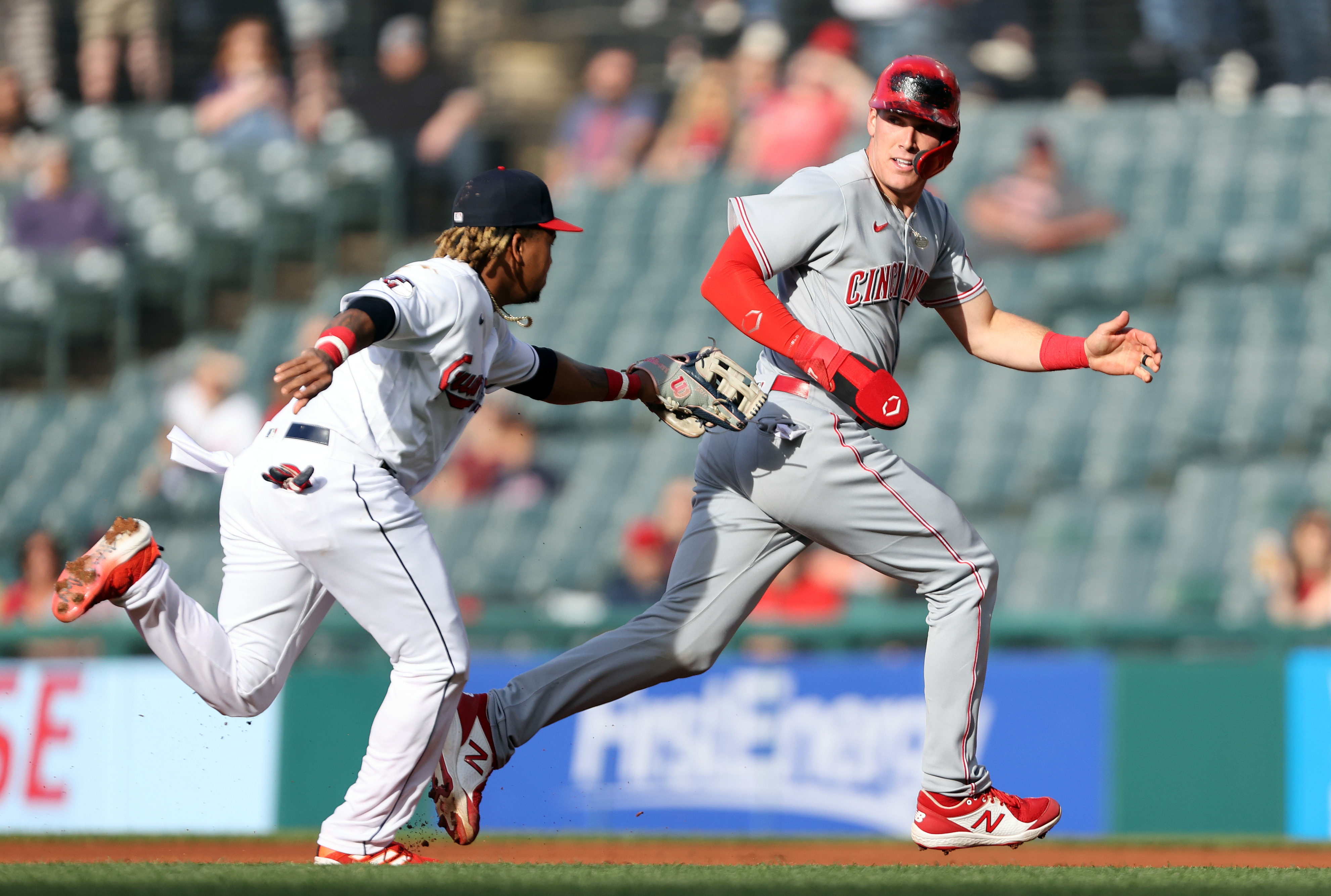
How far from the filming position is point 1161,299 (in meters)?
11.0

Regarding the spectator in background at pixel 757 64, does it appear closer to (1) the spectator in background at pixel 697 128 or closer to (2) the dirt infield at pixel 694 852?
(1) the spectator in background at pixel 697 128

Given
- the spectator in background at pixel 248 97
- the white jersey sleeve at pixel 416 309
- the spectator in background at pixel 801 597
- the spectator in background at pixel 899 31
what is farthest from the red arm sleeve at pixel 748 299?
the spectator in background at pixel 248 97

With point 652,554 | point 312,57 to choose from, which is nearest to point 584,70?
point 312,57

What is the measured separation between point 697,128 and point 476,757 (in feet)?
32.0

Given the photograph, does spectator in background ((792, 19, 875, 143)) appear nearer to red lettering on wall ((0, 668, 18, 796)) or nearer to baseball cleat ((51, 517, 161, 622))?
red lettering on wall ((0, 668, 18, 796))

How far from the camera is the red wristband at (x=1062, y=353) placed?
416 cm

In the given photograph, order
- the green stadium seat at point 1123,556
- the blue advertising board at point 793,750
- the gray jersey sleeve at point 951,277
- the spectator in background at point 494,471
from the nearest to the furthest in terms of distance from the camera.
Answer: the gray jersey sleeve at point 951,277 < the blue advertising board at point 793,750 < the green stadium seat at point 1123,556 < the spectator in background at point 494,471

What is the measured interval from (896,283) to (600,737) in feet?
13.2

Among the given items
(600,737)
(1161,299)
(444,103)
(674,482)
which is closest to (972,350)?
(600,737)

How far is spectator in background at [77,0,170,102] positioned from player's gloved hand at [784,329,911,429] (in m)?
13.1

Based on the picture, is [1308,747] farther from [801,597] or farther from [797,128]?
[797,128]

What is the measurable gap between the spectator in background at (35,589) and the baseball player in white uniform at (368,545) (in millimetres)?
5684

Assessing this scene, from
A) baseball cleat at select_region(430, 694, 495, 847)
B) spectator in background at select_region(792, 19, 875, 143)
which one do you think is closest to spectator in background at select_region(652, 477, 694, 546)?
spectator in background at select_region(792, 19, 875, 143)

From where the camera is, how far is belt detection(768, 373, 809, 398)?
157 inches
